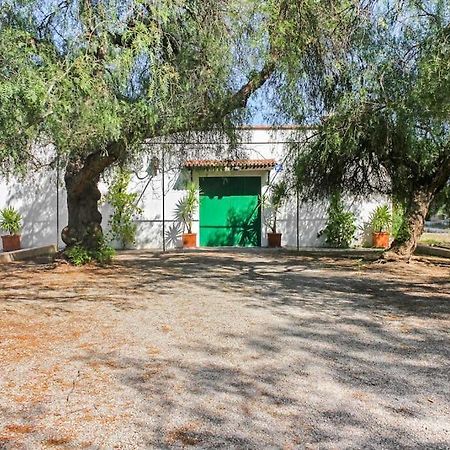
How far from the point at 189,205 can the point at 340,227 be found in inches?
188

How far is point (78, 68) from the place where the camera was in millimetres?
4762

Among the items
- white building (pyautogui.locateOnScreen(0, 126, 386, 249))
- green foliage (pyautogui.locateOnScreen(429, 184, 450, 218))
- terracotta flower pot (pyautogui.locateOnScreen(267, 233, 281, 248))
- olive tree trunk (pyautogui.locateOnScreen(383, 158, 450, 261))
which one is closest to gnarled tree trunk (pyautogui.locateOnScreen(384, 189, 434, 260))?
olive tree trunk (pyautogui.locateOnScreen(383, 158, 450, 261))

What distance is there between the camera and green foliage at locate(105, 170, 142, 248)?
1538cm

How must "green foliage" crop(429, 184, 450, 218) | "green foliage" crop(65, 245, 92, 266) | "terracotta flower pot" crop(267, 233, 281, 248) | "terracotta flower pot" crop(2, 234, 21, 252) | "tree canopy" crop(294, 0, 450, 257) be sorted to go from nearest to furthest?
"tree canopy" crop(294, 0, 450, 257) < "green foliage" crop(65, 245, 92, 266) < "green foliage" crop(429, 184, 450, 218) < "terracotta flower pot" crop(2, 234, 21, 252) < "terracotta flower pot" crop(267, 233, 281, 248)

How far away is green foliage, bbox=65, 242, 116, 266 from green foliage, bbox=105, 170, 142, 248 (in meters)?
4.41

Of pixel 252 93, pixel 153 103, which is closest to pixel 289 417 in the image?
pixel 153 103

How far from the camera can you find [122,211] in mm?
15523

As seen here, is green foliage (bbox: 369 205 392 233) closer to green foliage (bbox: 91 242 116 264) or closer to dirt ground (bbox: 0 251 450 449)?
dirt ground (bbox: 0 251 450 449)

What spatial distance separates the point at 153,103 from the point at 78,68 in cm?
115

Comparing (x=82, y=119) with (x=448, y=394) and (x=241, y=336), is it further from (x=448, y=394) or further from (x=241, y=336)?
(x=448, y=394)

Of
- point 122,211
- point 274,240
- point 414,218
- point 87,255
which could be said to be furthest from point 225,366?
point 122,211

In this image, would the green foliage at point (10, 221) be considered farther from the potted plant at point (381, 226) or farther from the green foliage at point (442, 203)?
the green foliage at point (442, 203)

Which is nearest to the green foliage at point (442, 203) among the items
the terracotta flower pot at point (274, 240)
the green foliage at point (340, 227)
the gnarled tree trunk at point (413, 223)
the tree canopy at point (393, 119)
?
the tree canopy at point (393, 119)

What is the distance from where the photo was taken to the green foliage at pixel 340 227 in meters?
15.6
